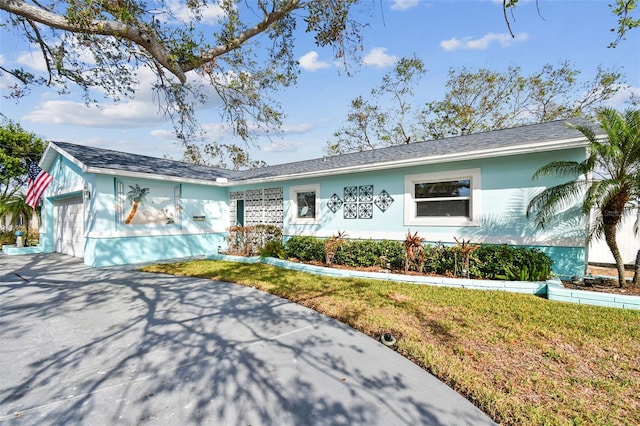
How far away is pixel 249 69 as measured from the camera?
8.80 m

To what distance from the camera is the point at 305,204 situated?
11484 mm

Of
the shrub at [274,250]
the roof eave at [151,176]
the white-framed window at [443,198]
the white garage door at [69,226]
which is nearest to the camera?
the white-framed window at [443,198]

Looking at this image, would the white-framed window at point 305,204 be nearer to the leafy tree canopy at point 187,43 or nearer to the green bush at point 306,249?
the green bush at point 306,249

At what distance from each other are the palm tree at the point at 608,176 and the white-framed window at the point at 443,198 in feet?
4.92

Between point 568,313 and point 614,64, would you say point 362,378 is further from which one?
point 614,64

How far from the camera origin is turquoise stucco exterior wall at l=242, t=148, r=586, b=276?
6.61 meters

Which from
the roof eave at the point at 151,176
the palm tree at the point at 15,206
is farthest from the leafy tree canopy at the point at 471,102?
the palm tree at the point at 15,206

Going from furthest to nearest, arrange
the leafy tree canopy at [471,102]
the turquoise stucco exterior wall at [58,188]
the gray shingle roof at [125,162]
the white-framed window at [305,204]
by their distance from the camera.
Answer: the leafy tree canopy at [471,102] → the white-framed window at [305,204] → the turquoise stucco exterior wall at [58,188] → the gray shingle roof at [125,162]

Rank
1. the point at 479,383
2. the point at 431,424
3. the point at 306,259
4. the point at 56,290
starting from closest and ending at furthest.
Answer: the point at 431,424 → the point at 479,383 → the point at 56,290 → the point at 306,259

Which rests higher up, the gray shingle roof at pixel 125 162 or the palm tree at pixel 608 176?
the gray shingle roof at pixel 125 162

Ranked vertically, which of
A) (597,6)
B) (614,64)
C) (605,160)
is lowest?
(605,160)

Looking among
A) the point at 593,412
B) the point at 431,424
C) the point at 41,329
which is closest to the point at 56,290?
the point at 41,329

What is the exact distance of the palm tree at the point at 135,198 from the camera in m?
10.4

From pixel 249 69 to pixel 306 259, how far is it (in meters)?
6.26
